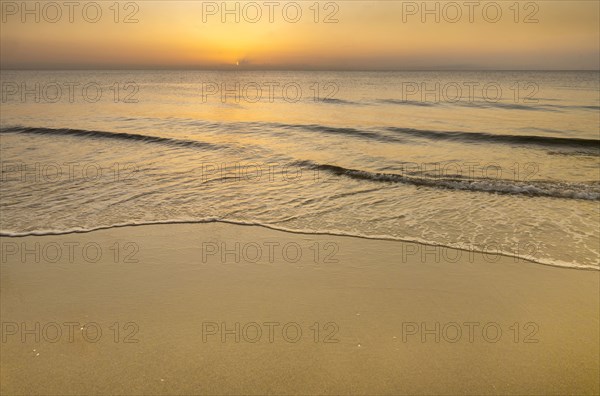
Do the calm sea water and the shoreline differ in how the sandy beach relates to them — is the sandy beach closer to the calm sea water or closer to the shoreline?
the shoreline

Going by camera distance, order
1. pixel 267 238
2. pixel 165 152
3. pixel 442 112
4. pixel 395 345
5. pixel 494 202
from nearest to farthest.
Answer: pixel 395 345 → pixel 267 238 → pixel 494 202 → pixel 165 152 → pixel 442 112

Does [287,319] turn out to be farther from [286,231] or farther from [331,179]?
[331,179]

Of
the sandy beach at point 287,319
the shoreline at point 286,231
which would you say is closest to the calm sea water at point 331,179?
the shoreline at point 286,231

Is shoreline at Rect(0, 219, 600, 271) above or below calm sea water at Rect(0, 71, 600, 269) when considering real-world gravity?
below

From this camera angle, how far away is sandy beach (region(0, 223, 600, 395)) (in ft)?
11.6

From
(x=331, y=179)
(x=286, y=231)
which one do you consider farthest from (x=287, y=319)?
(x=331, y=179)

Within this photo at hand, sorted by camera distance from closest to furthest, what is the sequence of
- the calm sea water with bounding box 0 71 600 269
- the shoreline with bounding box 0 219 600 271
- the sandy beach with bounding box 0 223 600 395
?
the sandy beach with bounding box 0 223 600 395 → the shoreline with bounding box 0 219 600 271 → the calm sea water with bounding box 0 71 600 269

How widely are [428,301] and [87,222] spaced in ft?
18.0

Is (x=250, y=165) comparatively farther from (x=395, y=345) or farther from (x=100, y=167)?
(x=395, y=345)

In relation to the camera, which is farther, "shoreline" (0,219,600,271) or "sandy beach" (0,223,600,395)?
"shoreline" (0,219,600,271)

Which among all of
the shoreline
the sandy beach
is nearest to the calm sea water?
the shoreline

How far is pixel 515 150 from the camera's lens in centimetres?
1555

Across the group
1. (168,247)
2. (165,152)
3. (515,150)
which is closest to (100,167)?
(165,152)

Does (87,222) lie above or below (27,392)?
above
